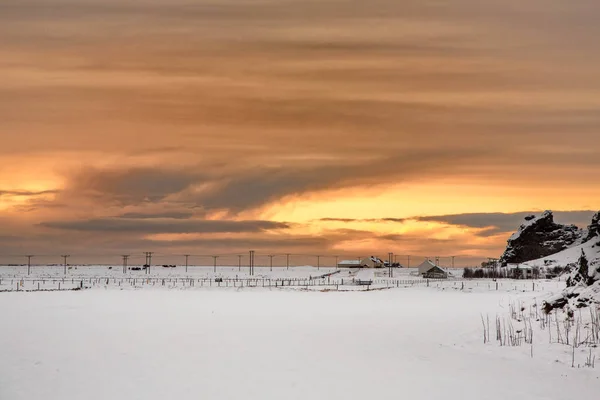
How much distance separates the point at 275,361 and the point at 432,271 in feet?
417

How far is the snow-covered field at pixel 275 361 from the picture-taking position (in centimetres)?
1730

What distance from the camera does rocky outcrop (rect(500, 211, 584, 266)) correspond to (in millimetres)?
178125

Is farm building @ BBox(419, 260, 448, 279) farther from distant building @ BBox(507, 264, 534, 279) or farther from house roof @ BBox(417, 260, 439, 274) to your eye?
distant building @ BBox(507, 264, 534, 279)

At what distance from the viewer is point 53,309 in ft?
137

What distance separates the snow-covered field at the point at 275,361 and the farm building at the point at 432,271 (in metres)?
109

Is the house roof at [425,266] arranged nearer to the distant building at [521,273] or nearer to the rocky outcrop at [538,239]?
the distant building at [521,273]

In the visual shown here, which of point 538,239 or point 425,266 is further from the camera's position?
point 538,239

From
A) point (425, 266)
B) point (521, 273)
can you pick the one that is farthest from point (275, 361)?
point (425, 266)

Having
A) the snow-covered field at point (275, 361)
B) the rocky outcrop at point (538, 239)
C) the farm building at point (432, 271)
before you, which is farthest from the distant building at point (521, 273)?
the snow-covered field at point (275, 361)

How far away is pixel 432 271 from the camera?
144000 millimetres

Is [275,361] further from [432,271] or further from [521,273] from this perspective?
[432,271]

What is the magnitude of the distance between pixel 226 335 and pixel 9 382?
10.6 m

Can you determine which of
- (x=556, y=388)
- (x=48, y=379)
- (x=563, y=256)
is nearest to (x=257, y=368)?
(x=48, y=379)

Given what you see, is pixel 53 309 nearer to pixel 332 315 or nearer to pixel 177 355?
pixel 332 315
